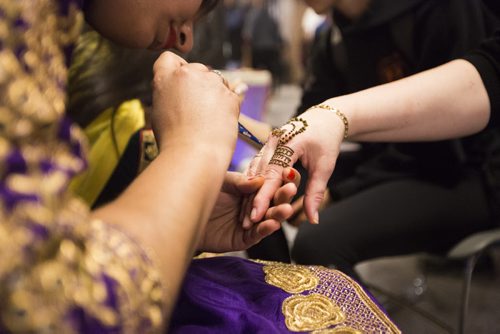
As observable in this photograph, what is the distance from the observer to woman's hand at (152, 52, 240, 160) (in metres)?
0.51

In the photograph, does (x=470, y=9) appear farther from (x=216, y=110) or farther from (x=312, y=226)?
(x=216, y=110)

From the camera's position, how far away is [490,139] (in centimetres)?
120

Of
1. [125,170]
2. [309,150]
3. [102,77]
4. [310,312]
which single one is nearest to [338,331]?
[310,312]

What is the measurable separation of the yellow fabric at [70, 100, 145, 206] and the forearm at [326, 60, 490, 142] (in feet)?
1.33

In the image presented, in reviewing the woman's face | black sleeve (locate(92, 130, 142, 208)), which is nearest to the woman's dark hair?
black sleeve (locate(92, 130, 142, 208))

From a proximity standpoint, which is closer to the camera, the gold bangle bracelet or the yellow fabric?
the gold bangle bracelet

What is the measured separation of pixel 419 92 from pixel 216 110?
449mm

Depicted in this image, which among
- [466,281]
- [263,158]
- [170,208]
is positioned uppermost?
[170,208]

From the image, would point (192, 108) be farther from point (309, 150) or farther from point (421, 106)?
point (421, 106)

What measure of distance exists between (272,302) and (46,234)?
0.34 metres

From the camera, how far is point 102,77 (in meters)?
1.16

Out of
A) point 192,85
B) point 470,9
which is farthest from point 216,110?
point 470,9

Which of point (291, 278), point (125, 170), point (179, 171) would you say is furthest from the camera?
point (125, 170)

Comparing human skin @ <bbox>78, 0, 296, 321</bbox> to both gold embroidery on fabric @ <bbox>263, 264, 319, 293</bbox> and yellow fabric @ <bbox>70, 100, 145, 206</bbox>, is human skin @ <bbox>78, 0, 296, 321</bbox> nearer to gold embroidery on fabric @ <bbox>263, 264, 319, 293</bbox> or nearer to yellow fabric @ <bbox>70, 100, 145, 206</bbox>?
gold embroidery on fabric @ <bbox>263, 264, 319, 293</bbox>
